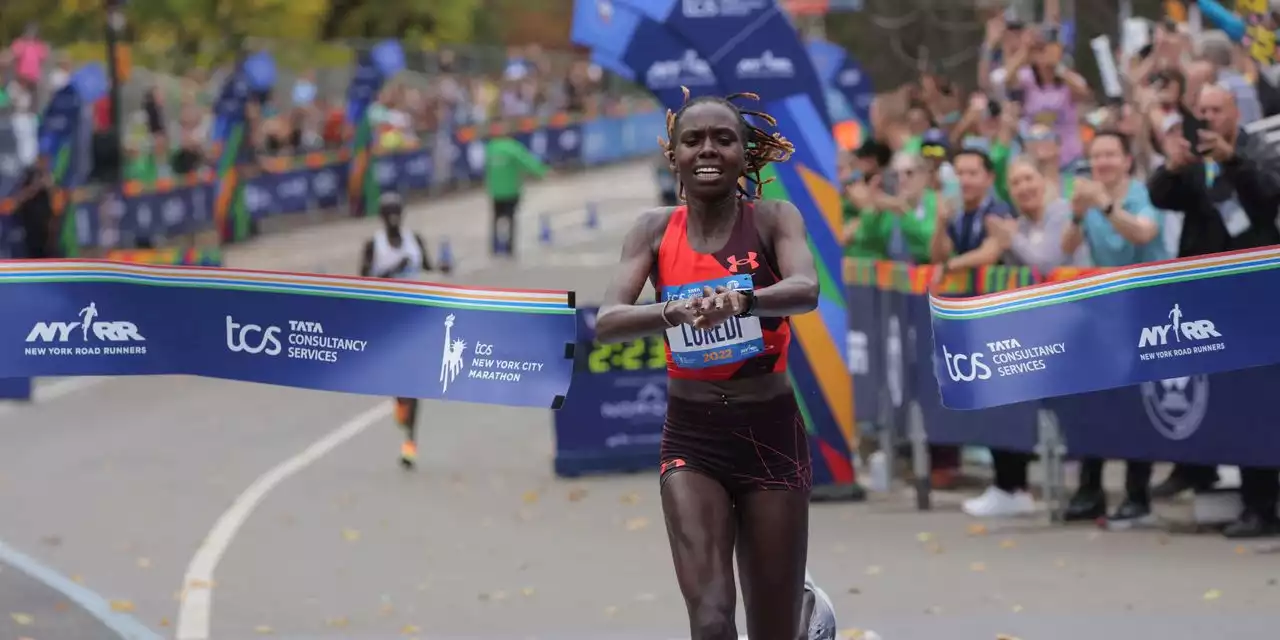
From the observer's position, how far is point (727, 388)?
700cm

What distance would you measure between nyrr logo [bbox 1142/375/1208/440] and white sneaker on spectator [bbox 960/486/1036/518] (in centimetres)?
118

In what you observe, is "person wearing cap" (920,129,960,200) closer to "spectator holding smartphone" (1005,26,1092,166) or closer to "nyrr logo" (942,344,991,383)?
"spectator holding smartphone" (1005,26,1092,166)

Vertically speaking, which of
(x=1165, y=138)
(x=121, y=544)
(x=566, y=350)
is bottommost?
(x=121, y=544)

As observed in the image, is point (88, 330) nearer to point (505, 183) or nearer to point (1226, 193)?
point (1226, 193)

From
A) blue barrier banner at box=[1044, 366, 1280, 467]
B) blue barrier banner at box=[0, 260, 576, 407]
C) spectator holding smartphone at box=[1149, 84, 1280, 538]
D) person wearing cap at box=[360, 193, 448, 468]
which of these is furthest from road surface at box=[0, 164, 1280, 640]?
blue barrier banner at box=[0, 260, 576, 407]

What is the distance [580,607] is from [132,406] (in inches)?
404

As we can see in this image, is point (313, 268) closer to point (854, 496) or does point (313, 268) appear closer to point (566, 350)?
point (854, 496)

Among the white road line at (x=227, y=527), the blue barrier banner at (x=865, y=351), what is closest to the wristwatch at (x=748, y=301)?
the white road line at (x=227, y=527)

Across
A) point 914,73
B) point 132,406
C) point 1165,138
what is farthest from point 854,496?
point 914,73

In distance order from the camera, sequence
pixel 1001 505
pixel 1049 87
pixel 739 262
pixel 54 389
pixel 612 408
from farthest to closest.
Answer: pixel 54 389 → pixel 1049 87 → pixel 612 408 → pixel 1001 505 → pixel 739 262

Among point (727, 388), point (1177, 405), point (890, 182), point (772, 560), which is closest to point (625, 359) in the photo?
point (890, 182)

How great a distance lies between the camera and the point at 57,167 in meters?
26.8

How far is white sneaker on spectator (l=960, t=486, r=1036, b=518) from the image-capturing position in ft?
42.9

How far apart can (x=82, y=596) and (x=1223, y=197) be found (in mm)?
6072
